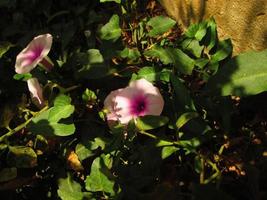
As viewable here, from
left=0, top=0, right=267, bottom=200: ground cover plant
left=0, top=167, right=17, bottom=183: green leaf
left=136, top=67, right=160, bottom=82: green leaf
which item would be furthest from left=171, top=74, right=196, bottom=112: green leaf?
left=0, top=167, right=17, bottom=183: green leaf

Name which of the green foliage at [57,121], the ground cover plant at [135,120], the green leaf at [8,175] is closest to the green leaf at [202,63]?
the ground cover plant at [135,120]

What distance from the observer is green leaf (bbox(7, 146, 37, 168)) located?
141 cm

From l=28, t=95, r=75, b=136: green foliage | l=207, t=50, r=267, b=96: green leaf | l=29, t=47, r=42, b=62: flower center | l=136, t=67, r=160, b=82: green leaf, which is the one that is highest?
l=29, t=47, r=42, b=62: flower center

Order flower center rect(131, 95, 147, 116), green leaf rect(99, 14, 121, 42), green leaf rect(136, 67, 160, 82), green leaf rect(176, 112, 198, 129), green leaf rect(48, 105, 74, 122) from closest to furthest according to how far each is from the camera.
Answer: green leaf rect(176, 112, 198, 129)
flower center rect(131, 95, 147, 116)
green leaf rect(48, 105, 74, 122)
green leaf rect(136, 67, 160, 82)
green leaf rect(99, 14, 121, 42)

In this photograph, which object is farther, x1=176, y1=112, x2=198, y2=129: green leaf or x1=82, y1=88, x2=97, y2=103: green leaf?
x1=82, y1=88, x2=97, y2=103: green leaf

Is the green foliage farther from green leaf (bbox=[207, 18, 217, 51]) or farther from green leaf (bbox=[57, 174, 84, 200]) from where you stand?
green leaf (bbox=[207, 18, 217, 51])

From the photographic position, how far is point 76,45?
197cm

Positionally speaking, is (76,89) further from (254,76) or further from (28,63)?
(254,76)

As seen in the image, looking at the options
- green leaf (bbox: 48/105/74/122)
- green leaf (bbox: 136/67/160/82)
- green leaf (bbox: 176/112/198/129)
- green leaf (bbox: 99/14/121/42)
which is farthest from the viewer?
green leaf (bbox: 99/14/121/42)

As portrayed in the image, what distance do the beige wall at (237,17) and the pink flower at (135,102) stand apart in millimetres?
489

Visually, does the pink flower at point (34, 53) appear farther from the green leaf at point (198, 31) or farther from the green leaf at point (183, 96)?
the green leaf at point (198, 31)

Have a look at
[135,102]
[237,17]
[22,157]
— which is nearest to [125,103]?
[135,102]

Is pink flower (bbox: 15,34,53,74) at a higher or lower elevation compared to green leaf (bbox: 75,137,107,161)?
higher

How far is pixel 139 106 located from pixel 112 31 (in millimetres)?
526
